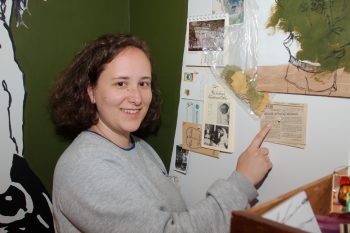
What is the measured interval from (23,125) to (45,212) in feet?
1.18

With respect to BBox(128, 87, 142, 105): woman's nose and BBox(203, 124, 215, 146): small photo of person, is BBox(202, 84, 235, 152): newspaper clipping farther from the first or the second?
BBox(128, 87, 142, 105): woman's nose

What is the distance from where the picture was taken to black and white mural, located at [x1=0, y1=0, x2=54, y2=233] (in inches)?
48.3

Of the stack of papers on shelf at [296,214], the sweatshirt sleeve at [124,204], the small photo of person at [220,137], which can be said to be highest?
the small photo of person at [220,137]

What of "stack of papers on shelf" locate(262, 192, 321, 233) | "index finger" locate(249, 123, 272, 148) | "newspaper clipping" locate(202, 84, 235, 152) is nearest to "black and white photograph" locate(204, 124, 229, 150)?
"newspaper clipping" locate(202, 84, 235, 152)

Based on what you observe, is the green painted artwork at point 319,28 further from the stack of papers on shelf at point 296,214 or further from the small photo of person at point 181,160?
the small photo of person at point 181,160

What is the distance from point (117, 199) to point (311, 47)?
668 millimetres

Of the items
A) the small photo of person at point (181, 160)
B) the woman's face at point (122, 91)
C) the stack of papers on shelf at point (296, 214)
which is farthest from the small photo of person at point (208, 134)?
the stack of papers on shelf at point (296, 214)

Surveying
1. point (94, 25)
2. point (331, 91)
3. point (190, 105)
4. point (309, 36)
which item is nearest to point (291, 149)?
point (331, 91)

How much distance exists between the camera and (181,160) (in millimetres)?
1396

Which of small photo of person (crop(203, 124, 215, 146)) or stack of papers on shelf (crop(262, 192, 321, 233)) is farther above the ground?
small photo of person (crop(203, 124, 215, 146))

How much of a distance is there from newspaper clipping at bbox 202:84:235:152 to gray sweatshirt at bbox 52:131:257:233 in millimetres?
218

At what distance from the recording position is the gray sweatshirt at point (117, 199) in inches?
35.3

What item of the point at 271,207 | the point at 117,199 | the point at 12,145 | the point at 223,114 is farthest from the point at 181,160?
the point at 271,207

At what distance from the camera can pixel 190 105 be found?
1.33 meters
